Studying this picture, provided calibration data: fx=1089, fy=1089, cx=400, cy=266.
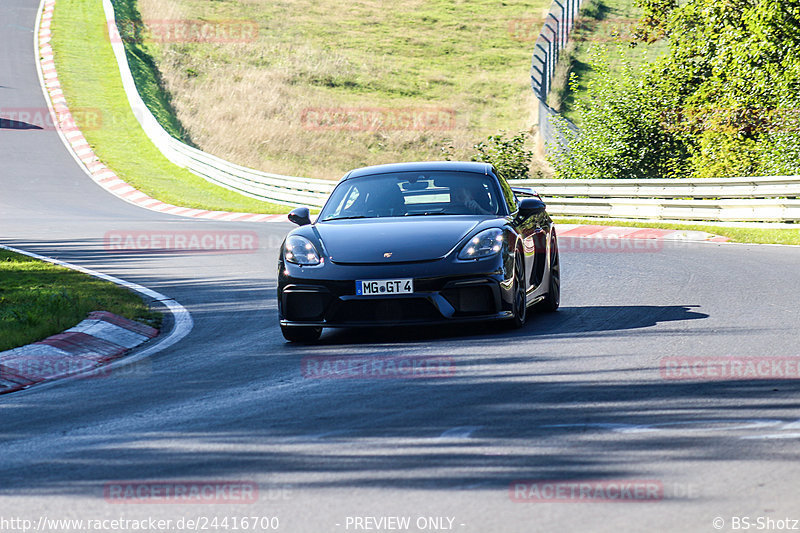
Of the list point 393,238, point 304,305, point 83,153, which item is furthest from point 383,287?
point 83,153

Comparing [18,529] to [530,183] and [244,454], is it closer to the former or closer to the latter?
[244,454]

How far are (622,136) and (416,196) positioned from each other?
19.8 metres

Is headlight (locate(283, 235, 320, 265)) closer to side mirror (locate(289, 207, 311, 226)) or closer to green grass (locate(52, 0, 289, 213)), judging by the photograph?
side mirror (locate(289, 207, 311, 226))

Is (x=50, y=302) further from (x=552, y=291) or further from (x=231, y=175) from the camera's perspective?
(x=231, y=175)

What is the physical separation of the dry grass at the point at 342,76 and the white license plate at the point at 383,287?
31.9 metres

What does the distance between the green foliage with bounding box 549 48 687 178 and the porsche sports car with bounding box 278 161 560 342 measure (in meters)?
19.3

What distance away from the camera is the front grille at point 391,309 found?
8172 mm

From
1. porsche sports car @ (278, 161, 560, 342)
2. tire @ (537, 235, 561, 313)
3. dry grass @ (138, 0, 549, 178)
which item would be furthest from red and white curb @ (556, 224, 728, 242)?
dry grass @ (138, 0, 549, 178)

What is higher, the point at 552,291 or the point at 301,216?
the point at 301,216

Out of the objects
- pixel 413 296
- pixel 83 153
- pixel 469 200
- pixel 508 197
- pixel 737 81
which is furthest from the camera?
pixel 83 153

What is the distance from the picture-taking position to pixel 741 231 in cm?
1952

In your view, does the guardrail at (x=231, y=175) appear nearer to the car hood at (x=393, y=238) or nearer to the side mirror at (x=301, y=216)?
the side mirror at (x=301, y=216)

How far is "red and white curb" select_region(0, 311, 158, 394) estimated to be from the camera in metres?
7.80

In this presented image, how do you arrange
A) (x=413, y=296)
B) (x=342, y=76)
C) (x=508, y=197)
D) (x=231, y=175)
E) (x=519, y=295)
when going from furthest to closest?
1. (x=342, y=76)
2. (x=231, y=175)
3. (x=508, y=197)
4. (x=519, y=295)
5. (x=413, y=296)
